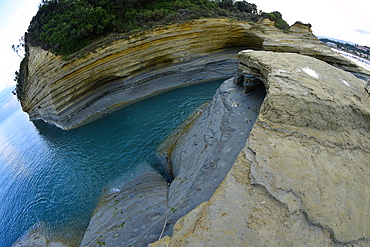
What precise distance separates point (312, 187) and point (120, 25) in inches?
630

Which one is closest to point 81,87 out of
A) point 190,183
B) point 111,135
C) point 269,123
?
point 111,135

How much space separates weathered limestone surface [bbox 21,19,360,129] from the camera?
13.5 meters

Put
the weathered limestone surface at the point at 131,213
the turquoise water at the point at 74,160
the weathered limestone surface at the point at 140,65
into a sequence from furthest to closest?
the weathered limestone surface at the point at 140,65
the turquoise water at the point at 74,160
the weathered limestone surface at the point at 131,213

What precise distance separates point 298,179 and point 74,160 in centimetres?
991

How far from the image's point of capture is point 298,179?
3441 mm

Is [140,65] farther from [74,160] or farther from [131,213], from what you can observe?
[131,213]

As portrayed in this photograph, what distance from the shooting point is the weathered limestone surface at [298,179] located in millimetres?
2871

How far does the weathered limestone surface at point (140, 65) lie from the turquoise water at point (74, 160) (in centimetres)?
162

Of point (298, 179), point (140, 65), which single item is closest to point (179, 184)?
point (298, 179)

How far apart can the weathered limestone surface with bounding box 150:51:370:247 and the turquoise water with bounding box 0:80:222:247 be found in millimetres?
5282

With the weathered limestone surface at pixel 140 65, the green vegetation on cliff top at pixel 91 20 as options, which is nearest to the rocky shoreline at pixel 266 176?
the weathered limestone surface at pixel 140 65

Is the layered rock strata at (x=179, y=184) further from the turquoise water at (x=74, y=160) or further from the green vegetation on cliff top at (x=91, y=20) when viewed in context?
the green vegetation on cliff top at (x=91, y=20)

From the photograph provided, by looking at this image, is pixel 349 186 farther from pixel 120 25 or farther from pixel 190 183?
pixel 120 25

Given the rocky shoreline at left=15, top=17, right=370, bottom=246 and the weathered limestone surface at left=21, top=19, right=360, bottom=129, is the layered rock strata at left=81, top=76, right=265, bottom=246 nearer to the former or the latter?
the rocky shoreline at left=15, top=17, right=370, bottom=246
